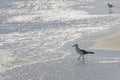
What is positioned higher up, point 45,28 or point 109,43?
point 109,43

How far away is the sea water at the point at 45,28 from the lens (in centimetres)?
2063

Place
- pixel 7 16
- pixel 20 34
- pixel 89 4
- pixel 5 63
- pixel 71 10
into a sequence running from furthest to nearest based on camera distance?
pixel 89 4
pixel 71 10
pixel 7 16
pixel 20 34
pixel 5 63

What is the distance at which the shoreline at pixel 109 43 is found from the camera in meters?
21.8

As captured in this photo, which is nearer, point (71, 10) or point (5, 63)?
point (5, 63)

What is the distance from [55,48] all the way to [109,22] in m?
8.18

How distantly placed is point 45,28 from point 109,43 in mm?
6480

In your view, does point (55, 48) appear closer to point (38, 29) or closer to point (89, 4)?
point (38, 29)

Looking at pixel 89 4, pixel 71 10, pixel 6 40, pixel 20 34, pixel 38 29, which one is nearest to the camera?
pixel 6 40

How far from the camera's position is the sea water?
20.6 meters

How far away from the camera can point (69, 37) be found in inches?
976

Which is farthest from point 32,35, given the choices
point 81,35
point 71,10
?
point 71,10

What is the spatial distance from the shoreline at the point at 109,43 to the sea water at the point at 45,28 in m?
0.78

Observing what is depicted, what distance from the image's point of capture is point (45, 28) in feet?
93.0

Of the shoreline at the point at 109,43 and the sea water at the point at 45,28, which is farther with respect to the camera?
the shoreline at the point at 109,43
